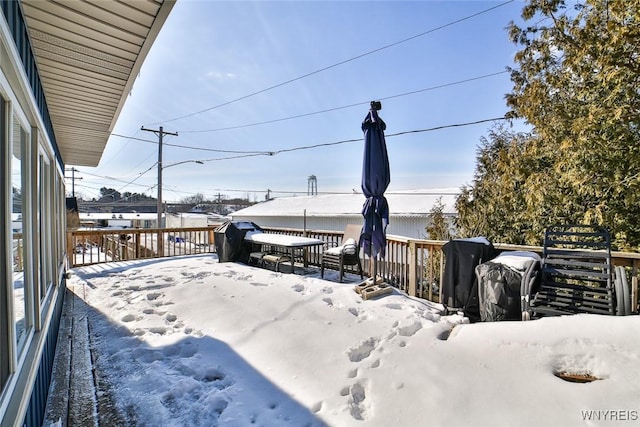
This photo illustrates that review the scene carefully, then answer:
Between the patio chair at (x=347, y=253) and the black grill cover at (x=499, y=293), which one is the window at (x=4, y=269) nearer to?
the black grill cover at (x=499, y=293)

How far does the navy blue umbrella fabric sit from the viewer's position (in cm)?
435

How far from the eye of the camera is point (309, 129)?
14.3 metres

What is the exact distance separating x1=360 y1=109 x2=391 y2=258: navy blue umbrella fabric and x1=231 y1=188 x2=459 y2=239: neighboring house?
8484 millimetres

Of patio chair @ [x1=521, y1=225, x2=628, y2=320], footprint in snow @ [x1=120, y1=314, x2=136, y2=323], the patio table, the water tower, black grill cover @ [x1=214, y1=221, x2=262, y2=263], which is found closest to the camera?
patio chair @ [x1=521, y1=225, x2=628, y2=320]

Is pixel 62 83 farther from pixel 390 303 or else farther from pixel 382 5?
pixel 382 5

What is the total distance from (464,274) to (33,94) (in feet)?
14.1

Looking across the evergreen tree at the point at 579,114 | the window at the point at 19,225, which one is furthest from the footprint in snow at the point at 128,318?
the evergreen tree at the point at 579,114

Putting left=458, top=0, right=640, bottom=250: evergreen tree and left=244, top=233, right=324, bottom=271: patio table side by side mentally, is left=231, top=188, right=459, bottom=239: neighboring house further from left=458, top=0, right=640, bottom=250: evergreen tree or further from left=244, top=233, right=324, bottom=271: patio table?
left=244, top=233, right=324, bottom=271: patio table

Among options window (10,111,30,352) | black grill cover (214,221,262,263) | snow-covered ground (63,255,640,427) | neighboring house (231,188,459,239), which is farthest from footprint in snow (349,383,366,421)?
neighboring house (231,188,459,239)

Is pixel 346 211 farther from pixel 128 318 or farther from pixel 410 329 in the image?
pixel 410 329

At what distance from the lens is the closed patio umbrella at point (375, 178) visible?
14.3 feet

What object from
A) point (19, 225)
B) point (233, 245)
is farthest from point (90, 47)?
point (233, 245)

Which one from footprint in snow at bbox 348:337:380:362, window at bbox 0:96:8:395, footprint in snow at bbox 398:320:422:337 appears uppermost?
window at bbox 0:96:8:395

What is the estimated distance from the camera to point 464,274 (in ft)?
12.3
